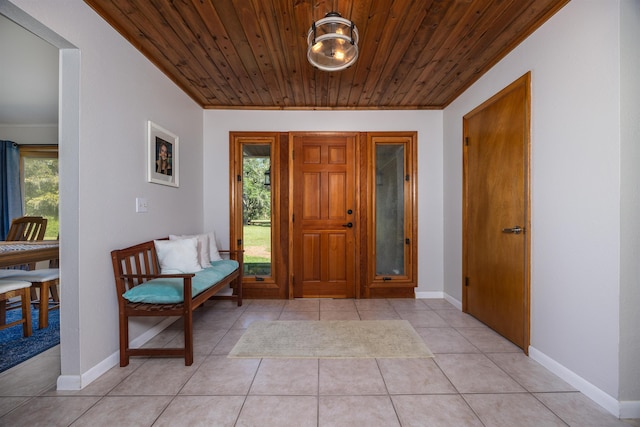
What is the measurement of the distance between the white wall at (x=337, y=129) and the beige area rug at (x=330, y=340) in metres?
1.18

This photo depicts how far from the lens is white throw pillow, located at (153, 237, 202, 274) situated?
2.39m

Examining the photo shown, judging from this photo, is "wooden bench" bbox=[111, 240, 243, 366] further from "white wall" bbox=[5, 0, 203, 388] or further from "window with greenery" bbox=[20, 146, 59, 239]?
"window with greenery" bbox=[20, 146, 59, 239]

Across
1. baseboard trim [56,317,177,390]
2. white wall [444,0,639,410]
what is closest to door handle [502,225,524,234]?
white wall [444,0,639,410]

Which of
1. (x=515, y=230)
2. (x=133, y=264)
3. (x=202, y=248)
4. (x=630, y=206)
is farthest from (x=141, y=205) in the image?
(x=630, y=206)

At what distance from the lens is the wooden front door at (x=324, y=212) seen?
364 cm

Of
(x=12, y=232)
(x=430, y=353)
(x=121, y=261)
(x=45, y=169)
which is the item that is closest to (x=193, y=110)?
(x=121, y=261)

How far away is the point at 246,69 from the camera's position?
268cm

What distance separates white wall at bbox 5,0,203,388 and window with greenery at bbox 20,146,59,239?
3081mm

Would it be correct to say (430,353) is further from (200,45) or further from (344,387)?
(200,45)

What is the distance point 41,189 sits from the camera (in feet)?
13.8

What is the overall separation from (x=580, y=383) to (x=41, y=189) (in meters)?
6.46

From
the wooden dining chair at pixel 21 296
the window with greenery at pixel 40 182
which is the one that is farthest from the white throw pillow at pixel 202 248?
the window with greenery at pixel 40 182

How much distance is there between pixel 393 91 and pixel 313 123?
106 cm

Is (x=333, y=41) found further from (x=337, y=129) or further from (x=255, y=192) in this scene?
(x=255, y=192)
